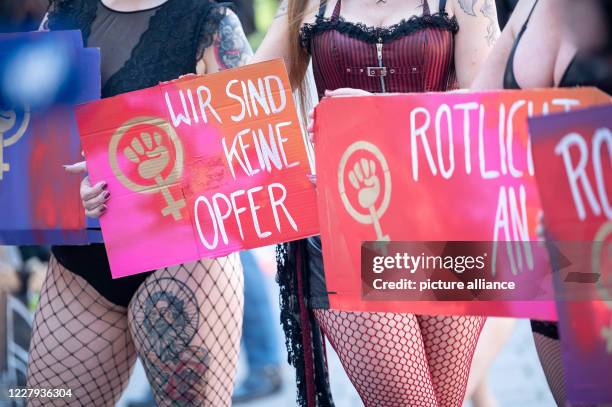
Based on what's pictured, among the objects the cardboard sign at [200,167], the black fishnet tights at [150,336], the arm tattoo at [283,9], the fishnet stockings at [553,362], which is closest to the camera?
the fishnet stockings at [553,362]

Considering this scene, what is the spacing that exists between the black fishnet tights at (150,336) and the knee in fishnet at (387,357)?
1.44 ft

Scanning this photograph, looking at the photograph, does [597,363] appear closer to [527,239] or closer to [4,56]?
[527,239]

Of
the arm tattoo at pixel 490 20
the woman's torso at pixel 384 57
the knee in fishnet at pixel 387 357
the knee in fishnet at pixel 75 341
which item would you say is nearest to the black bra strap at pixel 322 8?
the woman's torso at pixel 384 57

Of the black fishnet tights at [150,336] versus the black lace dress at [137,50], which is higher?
the black lace dress at [137,50]

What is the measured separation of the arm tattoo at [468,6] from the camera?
318cm

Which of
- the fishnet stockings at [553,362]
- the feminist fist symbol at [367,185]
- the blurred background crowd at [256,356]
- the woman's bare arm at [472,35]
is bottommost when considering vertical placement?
the blurred background crowd at [256,356]

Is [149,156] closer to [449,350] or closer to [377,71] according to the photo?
[377,71]

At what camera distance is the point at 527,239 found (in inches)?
96.3

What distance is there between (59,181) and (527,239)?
5.25 feet

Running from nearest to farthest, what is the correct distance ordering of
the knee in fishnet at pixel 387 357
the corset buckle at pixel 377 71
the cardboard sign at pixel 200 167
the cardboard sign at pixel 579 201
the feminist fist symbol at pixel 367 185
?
the cardboard sign at pixel 579 201, the feminist fist symbol at pixel 367 185, the cardboard sign at pixel 200 167, the knee in fishnet at pixel 387 357, the corset buckle at pixel 377 71

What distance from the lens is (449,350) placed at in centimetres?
324

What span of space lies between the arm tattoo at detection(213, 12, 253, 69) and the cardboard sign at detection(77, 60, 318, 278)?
398 millimetres

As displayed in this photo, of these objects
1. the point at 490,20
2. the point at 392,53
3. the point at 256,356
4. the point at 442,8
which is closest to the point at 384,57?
the point at 392,53

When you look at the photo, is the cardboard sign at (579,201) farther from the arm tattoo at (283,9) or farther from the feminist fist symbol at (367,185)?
the arm tattoo at (283,9)
